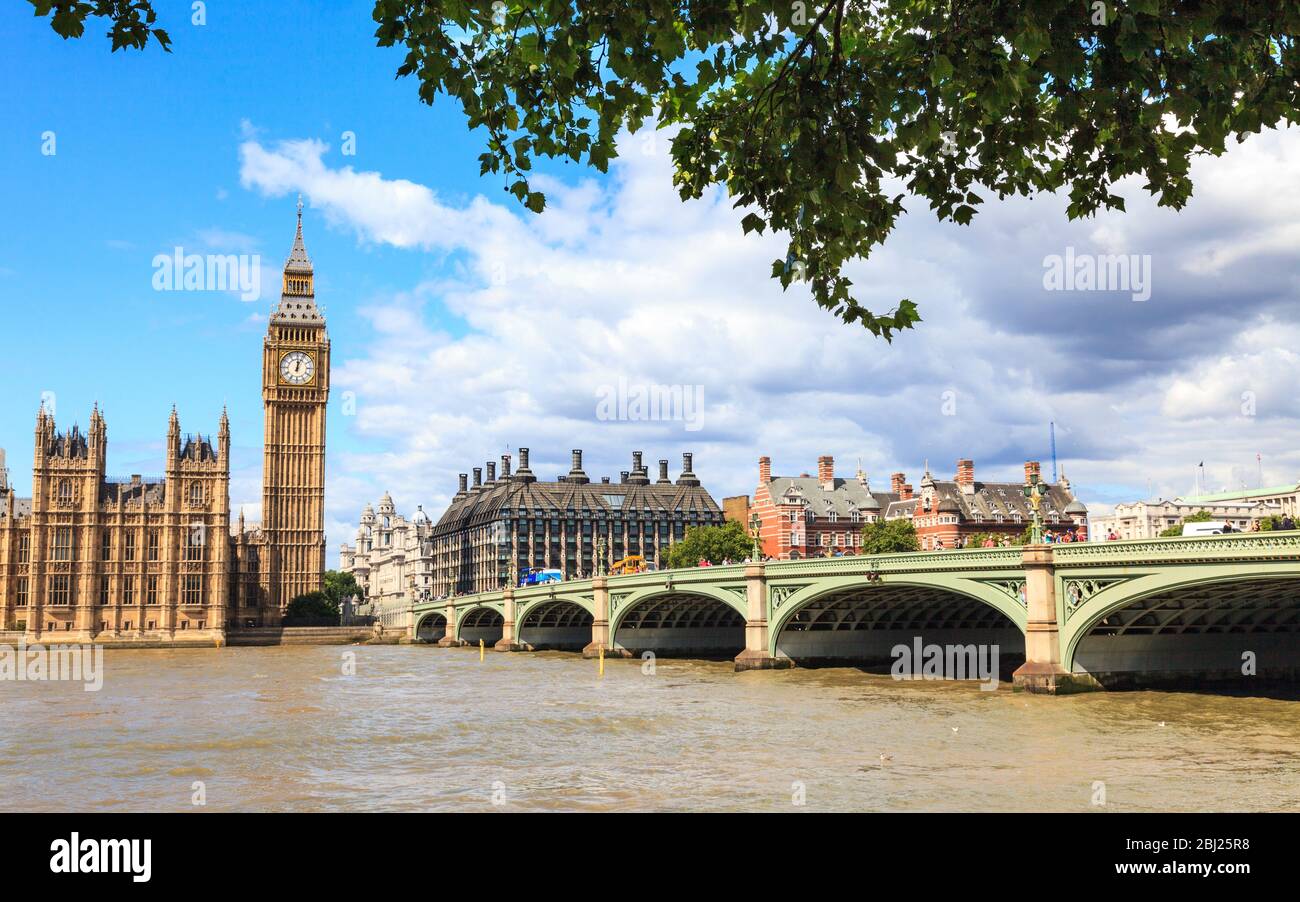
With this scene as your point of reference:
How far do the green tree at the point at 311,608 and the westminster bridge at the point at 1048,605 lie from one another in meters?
68.2

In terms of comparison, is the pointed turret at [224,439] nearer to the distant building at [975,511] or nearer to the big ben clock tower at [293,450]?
the big ben clock tower at [293,450]

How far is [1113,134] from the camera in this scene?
9680mm

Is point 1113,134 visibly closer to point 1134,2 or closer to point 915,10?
point 915,10

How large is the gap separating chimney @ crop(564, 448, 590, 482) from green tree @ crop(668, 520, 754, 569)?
44.4 metres

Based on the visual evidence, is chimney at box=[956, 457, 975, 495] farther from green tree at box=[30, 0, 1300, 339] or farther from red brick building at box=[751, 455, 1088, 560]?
green tree at box=[30, 0, 1300, 339]

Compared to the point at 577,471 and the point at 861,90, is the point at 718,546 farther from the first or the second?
the point at 861,90

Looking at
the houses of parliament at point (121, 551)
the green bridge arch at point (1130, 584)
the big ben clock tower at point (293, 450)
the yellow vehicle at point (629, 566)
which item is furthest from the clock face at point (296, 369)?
the green bridge arch at point (1130, 584)

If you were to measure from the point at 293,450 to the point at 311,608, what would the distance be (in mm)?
24087

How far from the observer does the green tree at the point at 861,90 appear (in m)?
7.69

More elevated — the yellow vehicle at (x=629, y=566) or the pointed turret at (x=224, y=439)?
the pointed turret at (x=224, y=439)
